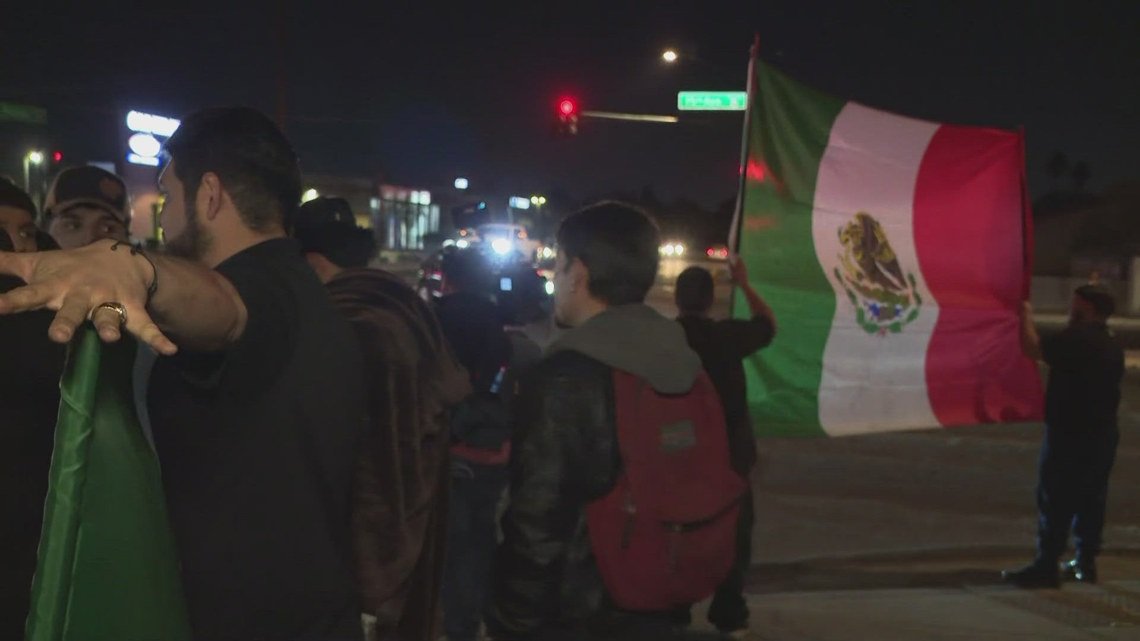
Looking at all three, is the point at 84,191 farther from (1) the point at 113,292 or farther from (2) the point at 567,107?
(2) the point at 567,107

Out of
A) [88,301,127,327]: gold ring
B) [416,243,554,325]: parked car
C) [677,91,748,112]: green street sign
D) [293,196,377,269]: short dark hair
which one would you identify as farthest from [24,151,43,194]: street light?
[88,301,127,327]: gold ring

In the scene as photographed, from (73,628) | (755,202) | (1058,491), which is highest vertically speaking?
(755,202)

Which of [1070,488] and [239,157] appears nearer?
[239,157]

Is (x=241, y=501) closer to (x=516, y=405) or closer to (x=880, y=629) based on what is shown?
(x=516, y=405)

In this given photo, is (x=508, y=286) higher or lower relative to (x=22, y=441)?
higher

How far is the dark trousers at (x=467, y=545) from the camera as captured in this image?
4508 millimetres

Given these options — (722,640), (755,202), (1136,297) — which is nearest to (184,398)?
(722,640)

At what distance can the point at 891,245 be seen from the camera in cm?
694

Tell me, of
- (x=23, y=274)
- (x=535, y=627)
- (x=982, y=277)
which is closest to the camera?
(x=23, y=274)

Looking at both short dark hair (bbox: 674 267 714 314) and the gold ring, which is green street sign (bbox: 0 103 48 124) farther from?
the gold ring

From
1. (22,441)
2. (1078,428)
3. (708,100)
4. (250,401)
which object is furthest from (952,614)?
(708,100)

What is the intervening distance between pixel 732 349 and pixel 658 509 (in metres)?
2.66

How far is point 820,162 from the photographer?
6730mm

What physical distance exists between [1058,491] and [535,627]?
16.7 feet
